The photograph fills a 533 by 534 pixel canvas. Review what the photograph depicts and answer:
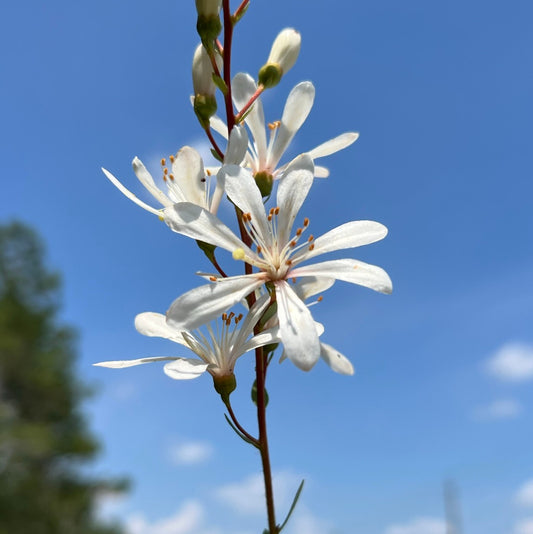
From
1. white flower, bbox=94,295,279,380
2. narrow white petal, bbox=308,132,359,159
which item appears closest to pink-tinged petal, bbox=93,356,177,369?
white flower, bbox=94,295,279,380

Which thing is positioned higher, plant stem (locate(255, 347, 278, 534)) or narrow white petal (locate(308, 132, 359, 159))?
narrow white petal (locate(308, 132, 359, 159))

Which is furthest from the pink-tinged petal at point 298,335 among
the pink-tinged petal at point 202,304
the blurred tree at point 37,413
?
the blurred tree at point 37,413

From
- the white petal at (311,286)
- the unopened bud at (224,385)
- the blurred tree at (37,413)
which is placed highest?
the blurred tree at (37,413)

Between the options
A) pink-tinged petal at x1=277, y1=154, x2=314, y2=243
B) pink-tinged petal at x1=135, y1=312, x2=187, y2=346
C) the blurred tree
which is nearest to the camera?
pink-tinged petal at x1=277, y1=154, x2=314, y2=243

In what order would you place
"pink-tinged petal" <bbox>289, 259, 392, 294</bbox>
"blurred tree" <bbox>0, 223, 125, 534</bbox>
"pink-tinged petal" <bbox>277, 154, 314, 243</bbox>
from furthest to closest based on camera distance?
"blurred tree" <bbox>0, 223, 125, 534</bbox> < "pink-tinged petal" <bbox>277, 154, 314, 243</bbox> < "pink-tinged petal" <bbox>289, 259, 392, 294</bbox>

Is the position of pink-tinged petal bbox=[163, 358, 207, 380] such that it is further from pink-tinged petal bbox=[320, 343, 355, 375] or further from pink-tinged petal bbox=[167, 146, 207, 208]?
pink-tinged petal bbox=[167, 146, 207, 208]

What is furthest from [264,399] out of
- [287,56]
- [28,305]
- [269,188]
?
[28,305]

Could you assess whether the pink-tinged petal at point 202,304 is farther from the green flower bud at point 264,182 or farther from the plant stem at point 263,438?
the green flower bud at point 264,182
